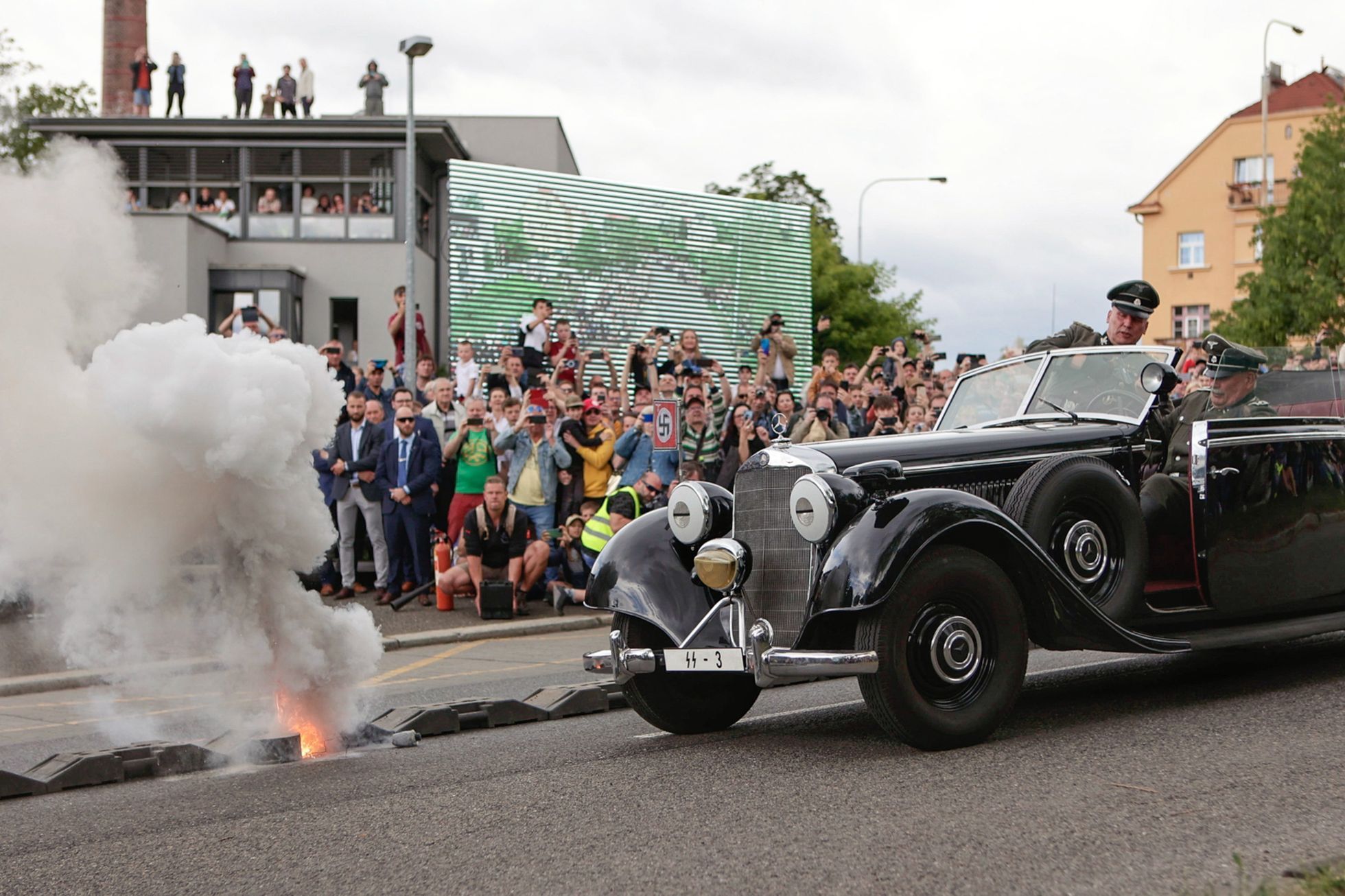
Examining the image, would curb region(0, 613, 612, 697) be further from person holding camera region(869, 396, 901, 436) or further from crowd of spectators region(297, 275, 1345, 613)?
person holding camera region(869, 396, 901, 436)

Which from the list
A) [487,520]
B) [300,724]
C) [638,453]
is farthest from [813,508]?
[638,453]

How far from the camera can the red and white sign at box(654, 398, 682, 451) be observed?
1274 centimetres

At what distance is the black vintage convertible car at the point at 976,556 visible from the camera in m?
6.17

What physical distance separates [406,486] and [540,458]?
1400mm

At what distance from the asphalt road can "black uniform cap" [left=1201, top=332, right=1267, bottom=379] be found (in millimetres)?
1861

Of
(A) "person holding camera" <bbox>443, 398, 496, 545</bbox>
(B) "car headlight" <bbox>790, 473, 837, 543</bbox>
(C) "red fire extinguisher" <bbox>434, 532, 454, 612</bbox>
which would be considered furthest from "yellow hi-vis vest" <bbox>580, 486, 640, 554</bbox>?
(B) "car headlight" <bbox>790, 473, 837, 543</bbox>

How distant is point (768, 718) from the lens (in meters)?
7.54

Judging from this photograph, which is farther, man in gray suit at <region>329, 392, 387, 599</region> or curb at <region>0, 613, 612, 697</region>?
man in gray suit at <region>329, 392, 387, 599</region>

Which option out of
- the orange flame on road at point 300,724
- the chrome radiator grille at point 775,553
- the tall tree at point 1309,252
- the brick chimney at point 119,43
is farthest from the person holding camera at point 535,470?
the brick chimney at point 119,43

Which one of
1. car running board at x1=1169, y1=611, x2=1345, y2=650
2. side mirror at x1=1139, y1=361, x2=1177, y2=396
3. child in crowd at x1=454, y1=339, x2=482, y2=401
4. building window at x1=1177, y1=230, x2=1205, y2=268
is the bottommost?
car running board at x1=1169, y1=611, x2=1345, y2=650

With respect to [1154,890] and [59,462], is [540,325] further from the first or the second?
[1154,890]

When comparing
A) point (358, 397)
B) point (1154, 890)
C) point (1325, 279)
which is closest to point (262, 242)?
point (358, 397)

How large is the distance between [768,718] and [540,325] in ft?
36.0

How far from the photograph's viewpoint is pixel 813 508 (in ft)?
20.9
